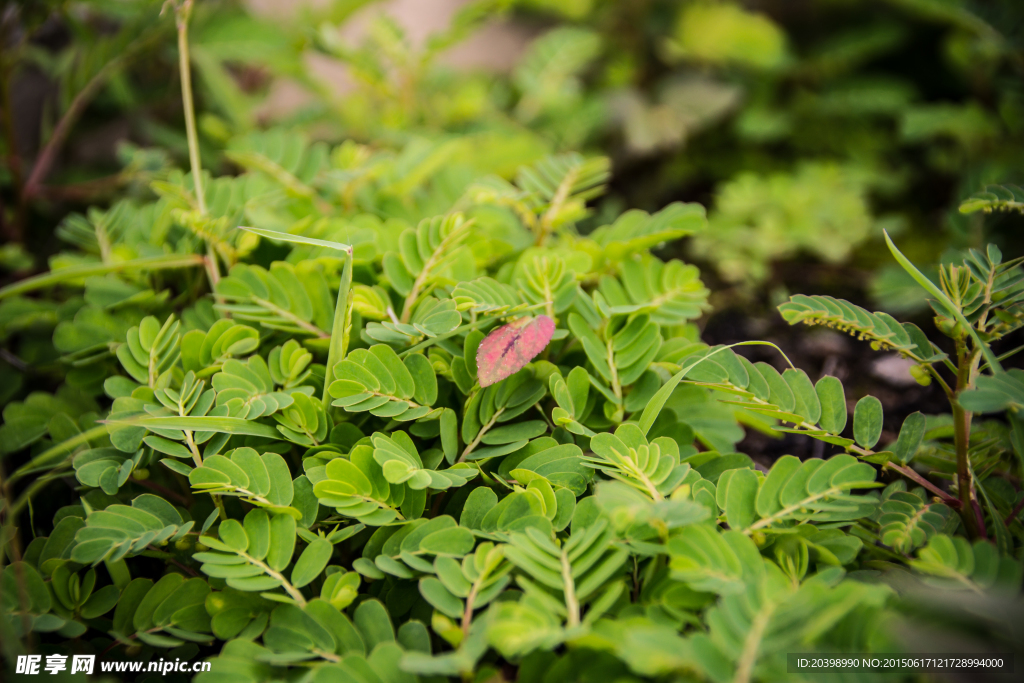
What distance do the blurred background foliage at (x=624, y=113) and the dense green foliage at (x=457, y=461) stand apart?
0.32 meters

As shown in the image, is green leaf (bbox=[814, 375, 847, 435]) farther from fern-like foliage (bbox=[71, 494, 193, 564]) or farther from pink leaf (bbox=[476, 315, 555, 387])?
fern-like foliage (bbox=[71, 494, 193, 564])

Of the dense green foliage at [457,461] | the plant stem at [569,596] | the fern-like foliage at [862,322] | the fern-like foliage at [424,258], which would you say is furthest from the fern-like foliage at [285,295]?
the fern-like foliage at [862,322]

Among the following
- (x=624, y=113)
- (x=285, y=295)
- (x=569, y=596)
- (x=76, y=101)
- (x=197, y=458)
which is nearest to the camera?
(x=569, y=596)

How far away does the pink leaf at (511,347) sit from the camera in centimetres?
70

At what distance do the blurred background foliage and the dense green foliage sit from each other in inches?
12.5

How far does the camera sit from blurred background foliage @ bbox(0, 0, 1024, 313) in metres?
1.46

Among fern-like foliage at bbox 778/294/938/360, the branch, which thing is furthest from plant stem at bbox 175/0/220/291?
fern-like foliage at bbox 778/294/938/360

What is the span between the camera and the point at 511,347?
0.72 metres

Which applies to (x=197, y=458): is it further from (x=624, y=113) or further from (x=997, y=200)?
(x=624, y=113)

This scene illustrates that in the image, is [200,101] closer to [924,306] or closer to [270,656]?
[270,656]

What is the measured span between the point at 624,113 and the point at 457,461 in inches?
64.9

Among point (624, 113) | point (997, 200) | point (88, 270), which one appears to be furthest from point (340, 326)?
point (624, 113)

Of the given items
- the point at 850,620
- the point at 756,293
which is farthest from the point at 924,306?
the point at 850,620

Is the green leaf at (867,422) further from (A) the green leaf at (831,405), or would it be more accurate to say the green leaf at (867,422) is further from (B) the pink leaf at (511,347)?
(B) the pink leaf at (511,347)
